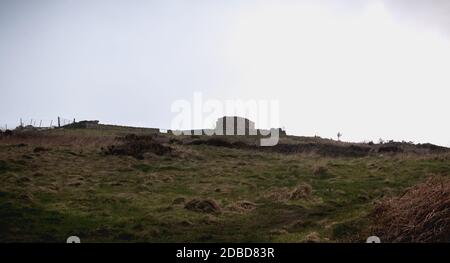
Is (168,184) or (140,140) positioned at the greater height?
(140,140)

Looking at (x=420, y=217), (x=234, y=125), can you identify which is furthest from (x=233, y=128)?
(x=420, y=217)

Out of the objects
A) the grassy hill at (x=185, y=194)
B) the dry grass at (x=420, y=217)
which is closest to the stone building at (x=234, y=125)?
the grassy hill at (x=185, y=194)

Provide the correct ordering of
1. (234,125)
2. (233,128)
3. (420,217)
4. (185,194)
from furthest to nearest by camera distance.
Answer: (234,125) → (233,128) → (185,194) → (420,217)

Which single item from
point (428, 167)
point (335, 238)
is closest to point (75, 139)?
point (428, 167)

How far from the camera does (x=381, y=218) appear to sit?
39.4ft

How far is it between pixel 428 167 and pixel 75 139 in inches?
1067

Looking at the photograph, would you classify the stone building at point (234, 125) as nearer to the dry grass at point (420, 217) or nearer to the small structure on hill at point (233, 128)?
the small structure on hill at point (233, 128)

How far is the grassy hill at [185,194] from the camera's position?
1266 cm

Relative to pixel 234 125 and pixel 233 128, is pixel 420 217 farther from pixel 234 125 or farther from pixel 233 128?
pixel 234 125

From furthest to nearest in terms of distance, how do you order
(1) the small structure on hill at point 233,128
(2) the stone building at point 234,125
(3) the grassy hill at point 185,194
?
(2) the stone building at point 234,125, (1) the small structure on hill at point 233,128, (3) the grassy hill at point 185,194

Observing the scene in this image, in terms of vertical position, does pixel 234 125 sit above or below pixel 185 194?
above

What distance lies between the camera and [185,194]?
17.9 m
